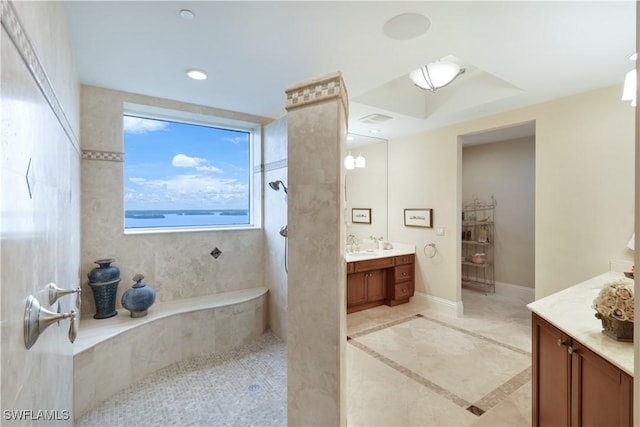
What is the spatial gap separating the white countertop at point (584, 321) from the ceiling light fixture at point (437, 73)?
1.91 m

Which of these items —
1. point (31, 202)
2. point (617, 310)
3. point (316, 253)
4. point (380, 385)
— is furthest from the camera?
point (380, 385)

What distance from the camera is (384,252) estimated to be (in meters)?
4.57

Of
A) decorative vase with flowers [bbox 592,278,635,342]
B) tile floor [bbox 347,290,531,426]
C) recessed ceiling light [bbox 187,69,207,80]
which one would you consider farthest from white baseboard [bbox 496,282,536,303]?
recessed ceiling light [bbox 187,69,207,80]

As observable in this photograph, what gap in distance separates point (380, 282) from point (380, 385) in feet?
6.82

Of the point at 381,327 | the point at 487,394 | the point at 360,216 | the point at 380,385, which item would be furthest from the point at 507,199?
the point at 380,385

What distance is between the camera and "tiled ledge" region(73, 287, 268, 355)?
237 centimetres

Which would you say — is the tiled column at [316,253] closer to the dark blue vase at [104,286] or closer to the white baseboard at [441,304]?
the dark blue vase at [104,286]

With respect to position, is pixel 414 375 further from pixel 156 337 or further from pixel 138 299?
pixel 138 299

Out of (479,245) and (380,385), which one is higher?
(479,245)

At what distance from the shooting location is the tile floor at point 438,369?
2086mm

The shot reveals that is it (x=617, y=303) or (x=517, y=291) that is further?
(x=517, y=291)

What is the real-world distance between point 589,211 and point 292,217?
3.11 metres

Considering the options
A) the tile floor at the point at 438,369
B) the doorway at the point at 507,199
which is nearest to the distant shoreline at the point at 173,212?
the tile floor at the point at 438,369

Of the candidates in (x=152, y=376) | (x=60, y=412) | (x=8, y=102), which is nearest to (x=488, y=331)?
(x=152, y=376)
